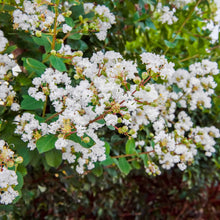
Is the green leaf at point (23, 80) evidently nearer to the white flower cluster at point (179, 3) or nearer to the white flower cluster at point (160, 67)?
the white flower cluster at point (160, 67)

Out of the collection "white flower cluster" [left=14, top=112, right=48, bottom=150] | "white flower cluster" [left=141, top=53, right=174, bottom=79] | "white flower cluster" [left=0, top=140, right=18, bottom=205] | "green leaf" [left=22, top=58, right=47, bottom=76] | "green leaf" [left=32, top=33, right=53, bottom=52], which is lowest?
"white flower cluster" [left=0, top=140, right=18, bottom=205]

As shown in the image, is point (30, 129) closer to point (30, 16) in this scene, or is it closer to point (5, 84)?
point (5, 84)

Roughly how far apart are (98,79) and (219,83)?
3.35ft

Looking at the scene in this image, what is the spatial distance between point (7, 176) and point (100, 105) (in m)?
0.33

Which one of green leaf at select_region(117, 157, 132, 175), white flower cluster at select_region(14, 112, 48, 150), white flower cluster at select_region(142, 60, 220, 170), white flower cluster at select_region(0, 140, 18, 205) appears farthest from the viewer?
white flower cluster at select_region(142, 60, 220, 170)

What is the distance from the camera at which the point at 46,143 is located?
73cm

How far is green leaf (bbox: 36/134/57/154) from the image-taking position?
72cm

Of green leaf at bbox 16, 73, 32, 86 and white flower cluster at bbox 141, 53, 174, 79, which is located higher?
green leaf at bbox 16, 73, 32, 86

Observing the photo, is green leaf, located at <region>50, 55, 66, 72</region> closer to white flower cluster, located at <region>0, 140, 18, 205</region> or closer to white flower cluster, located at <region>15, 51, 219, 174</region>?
white flower cluster, located at <region>15, 51, 219, 174</region>

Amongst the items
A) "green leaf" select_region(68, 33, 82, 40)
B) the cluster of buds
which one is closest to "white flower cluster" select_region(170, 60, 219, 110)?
"green leaf" select_region(68, 33, 82, 40)

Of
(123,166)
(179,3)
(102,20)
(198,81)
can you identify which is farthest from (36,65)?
(179,3)

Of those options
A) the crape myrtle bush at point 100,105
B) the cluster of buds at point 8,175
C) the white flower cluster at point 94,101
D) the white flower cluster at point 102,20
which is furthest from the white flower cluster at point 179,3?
the cluster of buds at point 8,175

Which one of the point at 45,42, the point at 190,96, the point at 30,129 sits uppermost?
the point at 45,42

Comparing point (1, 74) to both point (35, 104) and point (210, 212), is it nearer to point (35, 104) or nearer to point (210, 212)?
point (35, 104)
